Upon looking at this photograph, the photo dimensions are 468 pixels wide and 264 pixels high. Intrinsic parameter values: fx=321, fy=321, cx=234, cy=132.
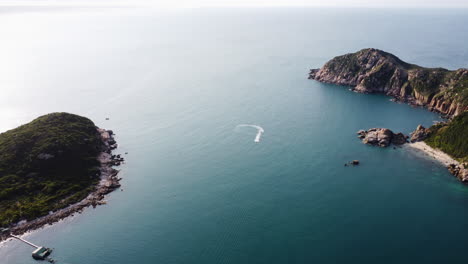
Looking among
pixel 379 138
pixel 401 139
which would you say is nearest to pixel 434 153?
pixel 401 139

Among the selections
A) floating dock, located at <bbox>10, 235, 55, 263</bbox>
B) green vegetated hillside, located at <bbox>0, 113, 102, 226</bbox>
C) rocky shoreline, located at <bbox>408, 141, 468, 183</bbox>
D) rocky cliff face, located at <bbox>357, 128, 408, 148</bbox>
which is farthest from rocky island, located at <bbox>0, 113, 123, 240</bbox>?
rocky shoreline, located at <bbox>408, 141, 468, 183</bbox>

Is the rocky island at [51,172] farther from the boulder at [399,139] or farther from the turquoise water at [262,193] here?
the boulder at [399,139]

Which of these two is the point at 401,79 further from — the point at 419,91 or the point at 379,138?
the point at 379,138

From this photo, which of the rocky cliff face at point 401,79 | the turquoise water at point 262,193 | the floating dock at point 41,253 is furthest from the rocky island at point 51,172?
the rocky cliff face at point 401,79

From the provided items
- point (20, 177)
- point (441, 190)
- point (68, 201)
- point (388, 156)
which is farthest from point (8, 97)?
point (441, 190)

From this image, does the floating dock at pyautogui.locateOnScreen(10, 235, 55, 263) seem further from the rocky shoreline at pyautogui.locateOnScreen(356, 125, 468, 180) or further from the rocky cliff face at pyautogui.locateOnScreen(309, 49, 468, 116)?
the rocky cliff face at pyautogui.locateOnScreen(309, 49, 468, 116)
